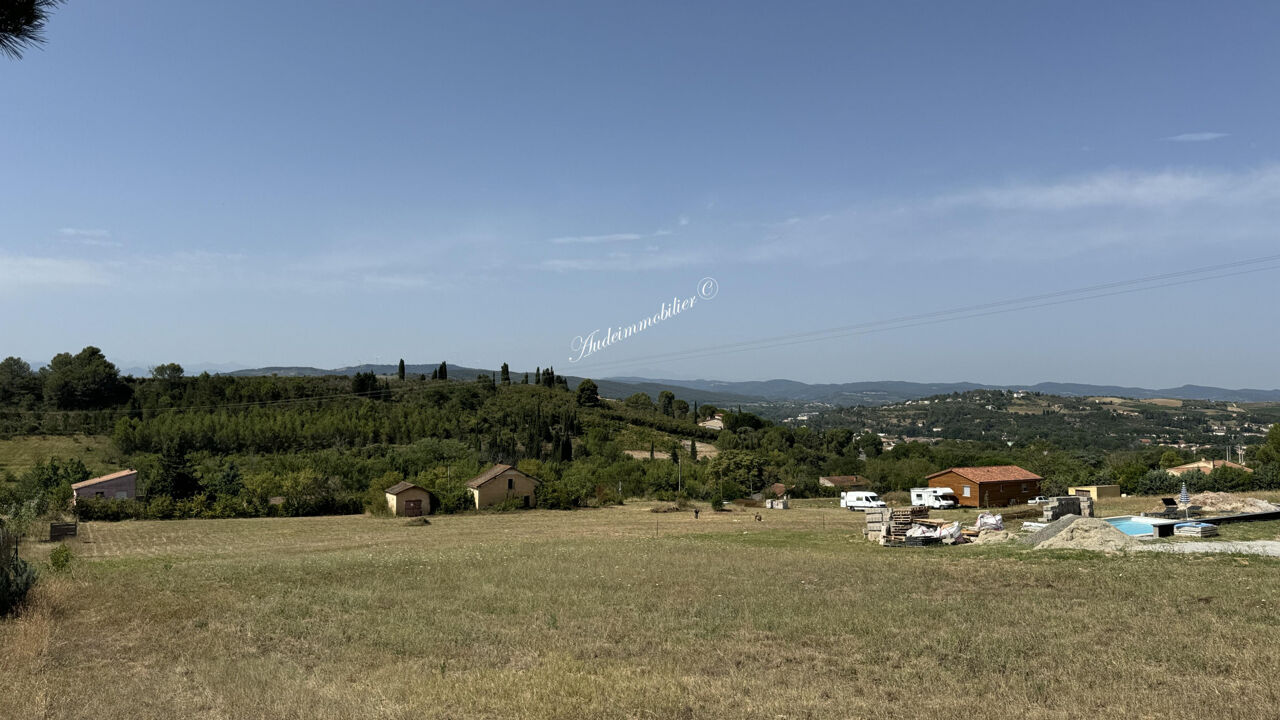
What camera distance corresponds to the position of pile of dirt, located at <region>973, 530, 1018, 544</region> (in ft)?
102

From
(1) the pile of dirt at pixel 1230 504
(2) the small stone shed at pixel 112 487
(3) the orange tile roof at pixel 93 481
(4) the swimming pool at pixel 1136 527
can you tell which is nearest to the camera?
(4) the swimming pool at pixel 1136 527

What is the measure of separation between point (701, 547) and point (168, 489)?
50.7m

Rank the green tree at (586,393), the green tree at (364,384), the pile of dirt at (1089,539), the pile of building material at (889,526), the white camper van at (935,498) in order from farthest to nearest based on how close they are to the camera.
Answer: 1. the green tree at (586,393)
2. the green tree at (364,384)
3. the white camper van at (935,498)
4. the pile of building material at (889,526)
5. the pile of dirt at (1089,539)

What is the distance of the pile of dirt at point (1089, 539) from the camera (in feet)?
84.9

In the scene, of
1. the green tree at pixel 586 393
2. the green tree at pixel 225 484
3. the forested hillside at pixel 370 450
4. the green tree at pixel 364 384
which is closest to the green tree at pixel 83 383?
the forested hillside at pixel 370 450

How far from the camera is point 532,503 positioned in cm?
6731

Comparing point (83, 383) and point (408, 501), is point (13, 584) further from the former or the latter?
point (83, 383)

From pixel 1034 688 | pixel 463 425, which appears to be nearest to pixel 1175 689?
pixel 1034 688

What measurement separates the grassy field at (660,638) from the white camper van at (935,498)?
117 feet

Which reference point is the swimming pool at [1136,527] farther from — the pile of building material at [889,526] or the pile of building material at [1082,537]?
the pile of building material at [889,526]

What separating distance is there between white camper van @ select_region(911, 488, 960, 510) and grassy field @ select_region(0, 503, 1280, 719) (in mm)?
35582

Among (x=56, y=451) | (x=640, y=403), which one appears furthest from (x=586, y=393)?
(x=56, y=451)

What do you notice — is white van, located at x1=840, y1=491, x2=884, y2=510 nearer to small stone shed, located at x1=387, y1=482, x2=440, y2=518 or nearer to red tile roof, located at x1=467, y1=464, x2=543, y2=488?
red tile roof, located at x1=467, y1=464, x2=543, y2=488

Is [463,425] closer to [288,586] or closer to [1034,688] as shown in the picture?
[288,586]
